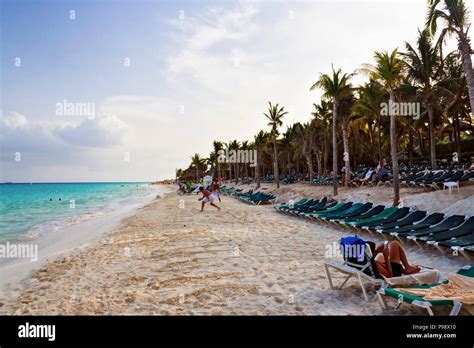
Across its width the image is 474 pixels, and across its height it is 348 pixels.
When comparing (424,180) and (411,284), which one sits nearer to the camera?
(411,284)

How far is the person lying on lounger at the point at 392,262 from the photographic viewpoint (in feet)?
17.0

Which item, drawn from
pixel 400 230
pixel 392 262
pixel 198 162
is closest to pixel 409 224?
pixel 400 230

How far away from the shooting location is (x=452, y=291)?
4.38 meters

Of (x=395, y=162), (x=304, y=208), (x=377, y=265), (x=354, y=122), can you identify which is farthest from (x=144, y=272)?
(x=354, y=122)

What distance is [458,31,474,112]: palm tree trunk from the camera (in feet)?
37.0

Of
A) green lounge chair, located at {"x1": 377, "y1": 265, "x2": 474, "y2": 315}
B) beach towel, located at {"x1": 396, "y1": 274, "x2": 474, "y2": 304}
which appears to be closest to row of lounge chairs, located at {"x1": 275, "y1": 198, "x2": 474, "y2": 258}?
green lounge chair, located at {"x1": 377, "y1": 265, "x2": 474, "y2": 315}

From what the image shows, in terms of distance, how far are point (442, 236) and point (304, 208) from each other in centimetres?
853

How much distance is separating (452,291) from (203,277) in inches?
163

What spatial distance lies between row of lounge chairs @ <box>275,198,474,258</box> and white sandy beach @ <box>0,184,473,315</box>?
342 millimetres

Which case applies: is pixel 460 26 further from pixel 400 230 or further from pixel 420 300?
pixel 420 300

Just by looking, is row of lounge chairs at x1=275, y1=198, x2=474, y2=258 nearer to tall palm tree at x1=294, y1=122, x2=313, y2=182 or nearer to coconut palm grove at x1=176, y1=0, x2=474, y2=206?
coconut palm grove at x1=176, y1=0, x2=474, y2=206

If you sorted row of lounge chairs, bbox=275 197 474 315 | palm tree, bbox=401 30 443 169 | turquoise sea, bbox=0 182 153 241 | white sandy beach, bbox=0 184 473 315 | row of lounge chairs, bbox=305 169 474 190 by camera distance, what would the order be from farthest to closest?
palm tree, bbox=401 30 443 169 < turquoise sea, bbox=0 182 153 241 < row of lounge chairs, bbox=305 169 474 190 < white sandy beach, bbox=0 184 473 315 < row of lounge chairs, bbox=275 197 474 315

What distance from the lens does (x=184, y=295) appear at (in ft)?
18.3
